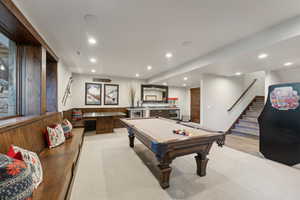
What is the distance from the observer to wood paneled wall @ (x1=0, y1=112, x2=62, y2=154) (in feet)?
4.40

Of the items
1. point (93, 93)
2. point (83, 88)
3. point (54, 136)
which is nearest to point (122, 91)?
point (93, 93)

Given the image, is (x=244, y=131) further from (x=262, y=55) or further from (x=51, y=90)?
(x=51, y=90)

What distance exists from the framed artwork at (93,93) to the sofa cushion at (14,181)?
5320mm

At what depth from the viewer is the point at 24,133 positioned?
1.68 metres

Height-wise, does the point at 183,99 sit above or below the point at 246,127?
above

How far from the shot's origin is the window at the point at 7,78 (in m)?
1.98

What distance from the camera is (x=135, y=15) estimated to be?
6.03 ft

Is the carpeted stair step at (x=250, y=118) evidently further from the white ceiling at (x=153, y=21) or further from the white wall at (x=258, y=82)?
the white ceiling at (x=153, y=21)

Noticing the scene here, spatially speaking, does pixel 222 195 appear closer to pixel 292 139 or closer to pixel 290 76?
pixel 292 139

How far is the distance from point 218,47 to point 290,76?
10.2 ft

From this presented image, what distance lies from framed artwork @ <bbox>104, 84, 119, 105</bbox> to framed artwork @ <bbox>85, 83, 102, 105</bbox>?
0.93ft

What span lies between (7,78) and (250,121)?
7208 millimetres

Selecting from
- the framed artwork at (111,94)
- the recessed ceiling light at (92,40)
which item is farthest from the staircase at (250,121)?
the recessed ceiling light at (92,40)

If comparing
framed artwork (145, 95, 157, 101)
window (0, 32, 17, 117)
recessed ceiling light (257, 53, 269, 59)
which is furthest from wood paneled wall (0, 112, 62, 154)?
framed artwork (145, 95, 157, 101)
